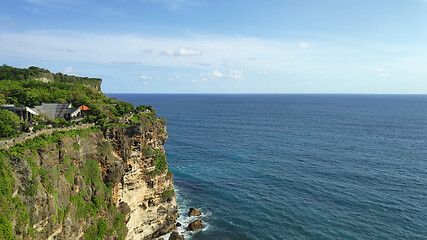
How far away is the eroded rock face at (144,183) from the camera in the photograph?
47250mm

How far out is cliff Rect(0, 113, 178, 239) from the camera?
2845cm

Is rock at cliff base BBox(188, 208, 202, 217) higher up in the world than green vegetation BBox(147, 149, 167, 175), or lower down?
lower down

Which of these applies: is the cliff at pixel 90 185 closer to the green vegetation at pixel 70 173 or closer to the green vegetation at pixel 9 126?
the green vegetation at pixel 70 173

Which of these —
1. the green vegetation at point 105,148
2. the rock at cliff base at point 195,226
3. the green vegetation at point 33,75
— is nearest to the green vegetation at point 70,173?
the green vegetation at point 105,148

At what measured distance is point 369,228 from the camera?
51.8 m

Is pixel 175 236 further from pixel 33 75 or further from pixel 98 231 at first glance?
pixel 33 75

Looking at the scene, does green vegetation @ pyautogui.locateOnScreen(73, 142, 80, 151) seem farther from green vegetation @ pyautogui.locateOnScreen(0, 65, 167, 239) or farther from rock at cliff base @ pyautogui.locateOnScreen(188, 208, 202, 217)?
rock at cliff base @ pyautogui.locateOnScreen(188, 208, 202, 217)

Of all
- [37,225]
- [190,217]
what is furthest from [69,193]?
[190,217]

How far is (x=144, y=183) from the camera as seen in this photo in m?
51.7

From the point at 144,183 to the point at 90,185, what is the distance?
41.8 feet

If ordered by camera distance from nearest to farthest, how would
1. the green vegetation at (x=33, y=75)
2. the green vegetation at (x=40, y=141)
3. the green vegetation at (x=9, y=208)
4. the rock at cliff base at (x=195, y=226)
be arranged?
the green vegetation at (x=9, y=208)
the green vegetation at (x=40, y=141)
the rock at cliff base at (x=195, y=226)
the green vegetation at (x=33, y=75)

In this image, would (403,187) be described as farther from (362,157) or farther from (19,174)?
(19,174)

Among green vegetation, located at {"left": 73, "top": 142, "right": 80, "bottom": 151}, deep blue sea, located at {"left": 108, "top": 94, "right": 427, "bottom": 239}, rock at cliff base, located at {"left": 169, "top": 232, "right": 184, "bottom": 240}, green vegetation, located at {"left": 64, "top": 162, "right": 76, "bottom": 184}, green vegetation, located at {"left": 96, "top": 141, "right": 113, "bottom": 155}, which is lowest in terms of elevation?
rock at cliff base, located at {"left": 169, "top": 232, "right": 184, "bottom": 240}

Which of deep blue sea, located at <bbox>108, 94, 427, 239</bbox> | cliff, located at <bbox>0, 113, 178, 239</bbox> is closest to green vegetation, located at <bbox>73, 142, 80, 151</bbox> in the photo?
cliff, located at <bbox>0, 113, 178, 239</bbox>
